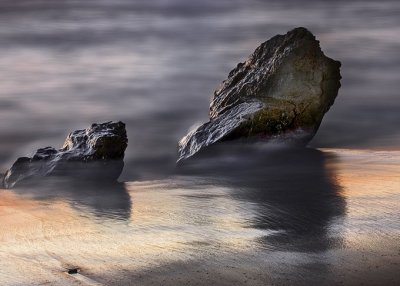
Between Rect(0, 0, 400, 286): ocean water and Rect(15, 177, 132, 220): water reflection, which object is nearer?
Rect(0, 0, 400, 286): ocean water

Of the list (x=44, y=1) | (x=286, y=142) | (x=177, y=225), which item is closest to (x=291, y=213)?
(x=177, y=225)

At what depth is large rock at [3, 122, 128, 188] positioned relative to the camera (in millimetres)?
7219

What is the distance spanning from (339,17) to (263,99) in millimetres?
17027

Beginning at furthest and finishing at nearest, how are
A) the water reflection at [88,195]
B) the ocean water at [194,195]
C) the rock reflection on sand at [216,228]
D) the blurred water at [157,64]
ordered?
1. the blurred water at [157,64]
2. the water reflection at [88,195]
3. the ocean water at [194,195]
4. the rock reflection on sand at [216,228]

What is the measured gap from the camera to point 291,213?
5492 mm

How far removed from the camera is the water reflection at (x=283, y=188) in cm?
488

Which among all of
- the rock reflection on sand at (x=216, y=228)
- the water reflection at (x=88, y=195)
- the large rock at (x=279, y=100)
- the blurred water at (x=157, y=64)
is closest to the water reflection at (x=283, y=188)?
the rock reflection on sand at (x=216, y=228)

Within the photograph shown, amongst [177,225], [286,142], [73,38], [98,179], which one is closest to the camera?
[177,225]

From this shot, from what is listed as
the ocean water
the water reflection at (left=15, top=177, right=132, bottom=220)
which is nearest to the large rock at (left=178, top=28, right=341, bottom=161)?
the ocean water

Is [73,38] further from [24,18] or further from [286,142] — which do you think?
[286,142]

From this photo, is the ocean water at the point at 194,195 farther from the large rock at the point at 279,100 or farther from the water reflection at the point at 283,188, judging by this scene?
the large rock at the point at 279,100

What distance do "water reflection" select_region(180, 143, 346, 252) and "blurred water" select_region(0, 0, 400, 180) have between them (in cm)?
57

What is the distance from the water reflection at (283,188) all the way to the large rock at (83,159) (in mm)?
627

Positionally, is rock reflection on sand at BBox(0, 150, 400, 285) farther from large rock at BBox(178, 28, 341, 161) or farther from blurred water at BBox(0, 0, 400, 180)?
blurred water at BBox(0, 0, 400, 180)
